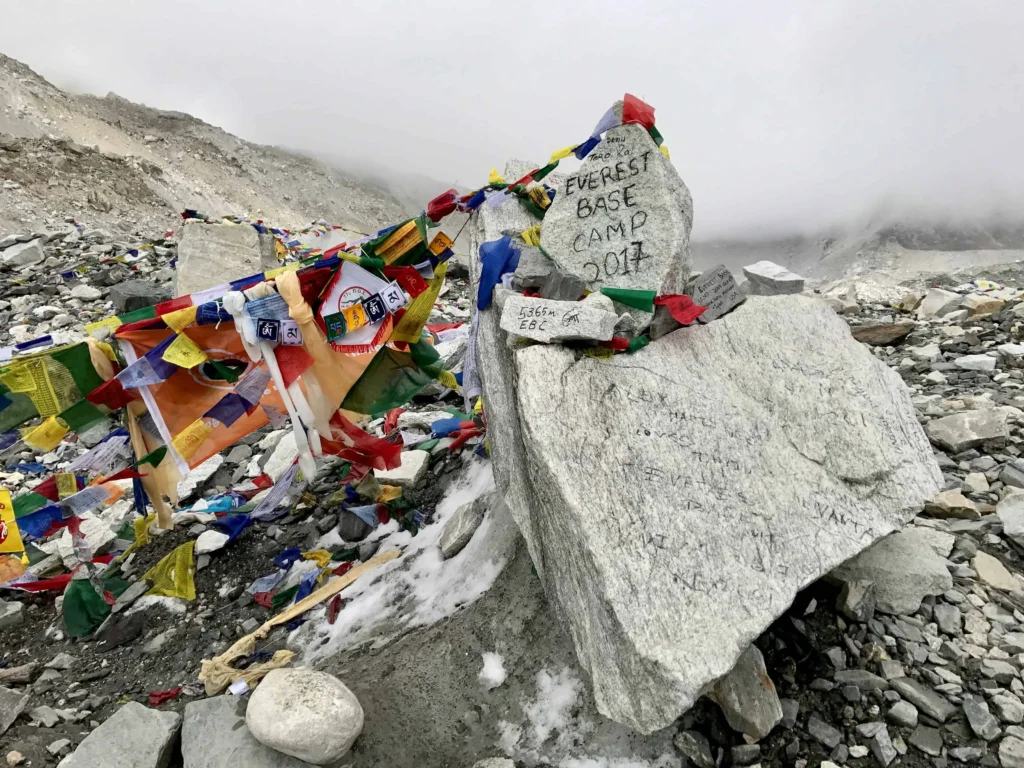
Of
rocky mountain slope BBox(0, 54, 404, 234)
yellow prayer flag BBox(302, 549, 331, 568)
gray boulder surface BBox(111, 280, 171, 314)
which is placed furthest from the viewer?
rocky mountain slope BBox(0, 54, 404, 234)

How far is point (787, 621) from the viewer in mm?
2930

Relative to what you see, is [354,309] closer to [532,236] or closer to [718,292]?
[532,236]

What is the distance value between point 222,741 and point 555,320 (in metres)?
2.60

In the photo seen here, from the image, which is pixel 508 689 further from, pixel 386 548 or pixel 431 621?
pixel 386 548

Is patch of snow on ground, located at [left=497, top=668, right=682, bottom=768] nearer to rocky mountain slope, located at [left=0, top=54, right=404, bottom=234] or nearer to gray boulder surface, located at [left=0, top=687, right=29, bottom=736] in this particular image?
gray boulder surface, located at [left=0, top=687, right=29, bottom=736]

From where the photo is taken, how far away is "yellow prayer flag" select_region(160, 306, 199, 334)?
3688 millimetres

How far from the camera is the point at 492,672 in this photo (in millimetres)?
3111

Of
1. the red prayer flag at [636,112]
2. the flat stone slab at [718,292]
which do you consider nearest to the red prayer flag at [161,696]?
the flat stone slab at [718,292]

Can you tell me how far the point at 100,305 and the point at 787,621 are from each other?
38.6 feet

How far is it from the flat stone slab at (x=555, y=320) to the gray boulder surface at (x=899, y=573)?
171cm

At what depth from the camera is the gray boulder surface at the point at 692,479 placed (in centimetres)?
229

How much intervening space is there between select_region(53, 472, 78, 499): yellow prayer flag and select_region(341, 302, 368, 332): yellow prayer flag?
7.02ft

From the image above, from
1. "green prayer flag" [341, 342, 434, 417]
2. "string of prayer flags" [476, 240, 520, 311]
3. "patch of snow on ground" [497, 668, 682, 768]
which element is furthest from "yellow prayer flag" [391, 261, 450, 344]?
"patch of snow on ground" [497, 668, 682, 768]

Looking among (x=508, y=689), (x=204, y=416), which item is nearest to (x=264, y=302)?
(x=204, y=416)
